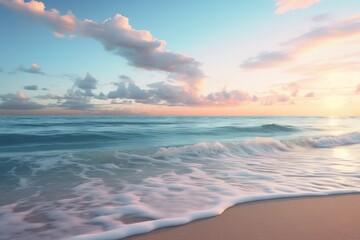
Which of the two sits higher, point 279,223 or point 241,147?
point 279,223

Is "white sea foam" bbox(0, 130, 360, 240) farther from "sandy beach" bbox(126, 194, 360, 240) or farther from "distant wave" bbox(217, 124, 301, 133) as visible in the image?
"distant wave" bbox(217, 124, 301, 133)

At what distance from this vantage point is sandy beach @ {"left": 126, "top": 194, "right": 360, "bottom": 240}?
2.75 metres

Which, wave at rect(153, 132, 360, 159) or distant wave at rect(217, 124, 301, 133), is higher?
wave at rect(153, 132, 360, 159)

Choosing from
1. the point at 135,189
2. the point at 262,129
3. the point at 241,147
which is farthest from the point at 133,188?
the point at 262,129

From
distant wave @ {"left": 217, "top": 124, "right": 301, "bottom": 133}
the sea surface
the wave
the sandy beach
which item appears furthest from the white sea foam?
distant wave @ {"left": 217, "top": 124, "right": 301, "bottom": 133}

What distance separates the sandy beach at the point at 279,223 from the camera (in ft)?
9.03

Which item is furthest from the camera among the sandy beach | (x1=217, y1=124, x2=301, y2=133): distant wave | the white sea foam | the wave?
(x1=217, y1=124, x2=301, y2=133): distant wave

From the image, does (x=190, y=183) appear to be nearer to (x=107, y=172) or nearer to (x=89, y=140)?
(x=107, y=172)

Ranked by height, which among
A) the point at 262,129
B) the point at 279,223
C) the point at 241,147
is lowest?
the point at 262,129

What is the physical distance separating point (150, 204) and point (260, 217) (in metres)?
1.62

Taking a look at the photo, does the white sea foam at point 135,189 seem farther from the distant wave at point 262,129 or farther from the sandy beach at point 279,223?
the distant wave at point 262,129

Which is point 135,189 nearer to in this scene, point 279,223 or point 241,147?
point 279,223

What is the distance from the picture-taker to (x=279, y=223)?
121 inches

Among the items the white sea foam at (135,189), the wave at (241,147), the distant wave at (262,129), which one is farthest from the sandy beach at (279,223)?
the distant wave at (262,129)
